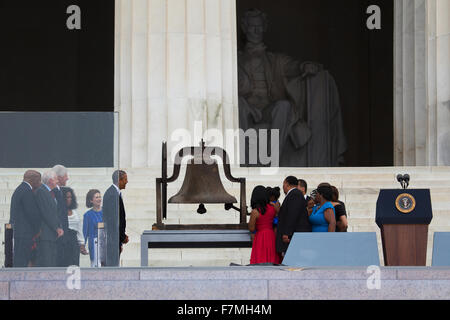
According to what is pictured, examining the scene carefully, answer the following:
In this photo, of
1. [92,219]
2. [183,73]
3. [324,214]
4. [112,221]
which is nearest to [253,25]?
[183,73]

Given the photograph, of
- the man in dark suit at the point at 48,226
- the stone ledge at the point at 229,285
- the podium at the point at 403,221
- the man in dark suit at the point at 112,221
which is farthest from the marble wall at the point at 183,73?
the stone ledge at the point at 229,285

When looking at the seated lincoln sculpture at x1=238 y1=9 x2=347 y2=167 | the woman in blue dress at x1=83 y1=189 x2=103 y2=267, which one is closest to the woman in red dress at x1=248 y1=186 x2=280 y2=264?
the woman in blue dress at x1=83 y1=189 x2=103 y2=267

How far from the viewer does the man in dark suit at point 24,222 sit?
9430mm

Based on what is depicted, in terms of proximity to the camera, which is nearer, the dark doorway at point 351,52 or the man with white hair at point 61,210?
the man with white hair at point 61,210

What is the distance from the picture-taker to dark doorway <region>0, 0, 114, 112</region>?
31.6m

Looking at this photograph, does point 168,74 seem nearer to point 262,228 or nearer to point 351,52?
point 262,228

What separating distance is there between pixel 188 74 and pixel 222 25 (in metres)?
1.35

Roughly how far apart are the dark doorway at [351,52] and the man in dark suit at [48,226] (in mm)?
22269

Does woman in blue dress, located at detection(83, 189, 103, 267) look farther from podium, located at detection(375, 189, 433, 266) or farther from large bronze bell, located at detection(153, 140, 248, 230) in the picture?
podium, located at detection(375, 189, 433, 266)

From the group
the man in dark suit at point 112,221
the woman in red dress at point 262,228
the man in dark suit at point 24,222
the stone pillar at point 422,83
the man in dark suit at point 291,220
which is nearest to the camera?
the man in dark suit at point 24,222

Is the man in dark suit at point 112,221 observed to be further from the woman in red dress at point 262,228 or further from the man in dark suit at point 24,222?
the woman in red dress at point 262,228

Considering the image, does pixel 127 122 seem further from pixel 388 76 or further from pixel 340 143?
pixel 388 76

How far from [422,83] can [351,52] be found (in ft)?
29.6

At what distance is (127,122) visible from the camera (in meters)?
21.3
